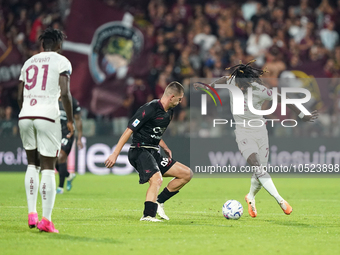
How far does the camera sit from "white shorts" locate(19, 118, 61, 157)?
6246 mm

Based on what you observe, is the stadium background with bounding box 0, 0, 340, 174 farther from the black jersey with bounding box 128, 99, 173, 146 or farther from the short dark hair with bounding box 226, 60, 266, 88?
the black jersey with bounding box 128, 99, 173, 146

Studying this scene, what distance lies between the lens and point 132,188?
1348cm

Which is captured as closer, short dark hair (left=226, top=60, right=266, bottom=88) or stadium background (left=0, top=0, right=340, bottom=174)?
short dark hair (left=226, top=60, right=266, bottom=88)

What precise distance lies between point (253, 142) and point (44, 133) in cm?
367

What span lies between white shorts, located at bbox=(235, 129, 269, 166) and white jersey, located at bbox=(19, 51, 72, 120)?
3.41m

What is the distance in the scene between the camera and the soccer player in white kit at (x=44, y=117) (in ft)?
20.5

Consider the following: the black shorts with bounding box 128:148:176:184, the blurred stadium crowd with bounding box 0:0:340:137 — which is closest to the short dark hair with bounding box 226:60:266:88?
the black shorts with bounding box 128:148:176:184

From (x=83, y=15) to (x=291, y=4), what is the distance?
836cm

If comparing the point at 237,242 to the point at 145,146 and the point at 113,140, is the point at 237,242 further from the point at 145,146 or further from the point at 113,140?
the point at 113,140

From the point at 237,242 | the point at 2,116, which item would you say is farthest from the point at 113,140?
the point at 237,242

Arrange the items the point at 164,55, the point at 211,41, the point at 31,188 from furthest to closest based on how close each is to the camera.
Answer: the point at 211,41 < the point at 164,55 < the point at 31,188

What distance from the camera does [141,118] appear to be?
7.63 meters

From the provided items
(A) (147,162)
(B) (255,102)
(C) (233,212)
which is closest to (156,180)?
(A) (147,162)

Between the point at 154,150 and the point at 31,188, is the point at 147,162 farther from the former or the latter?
the point at 31,188
